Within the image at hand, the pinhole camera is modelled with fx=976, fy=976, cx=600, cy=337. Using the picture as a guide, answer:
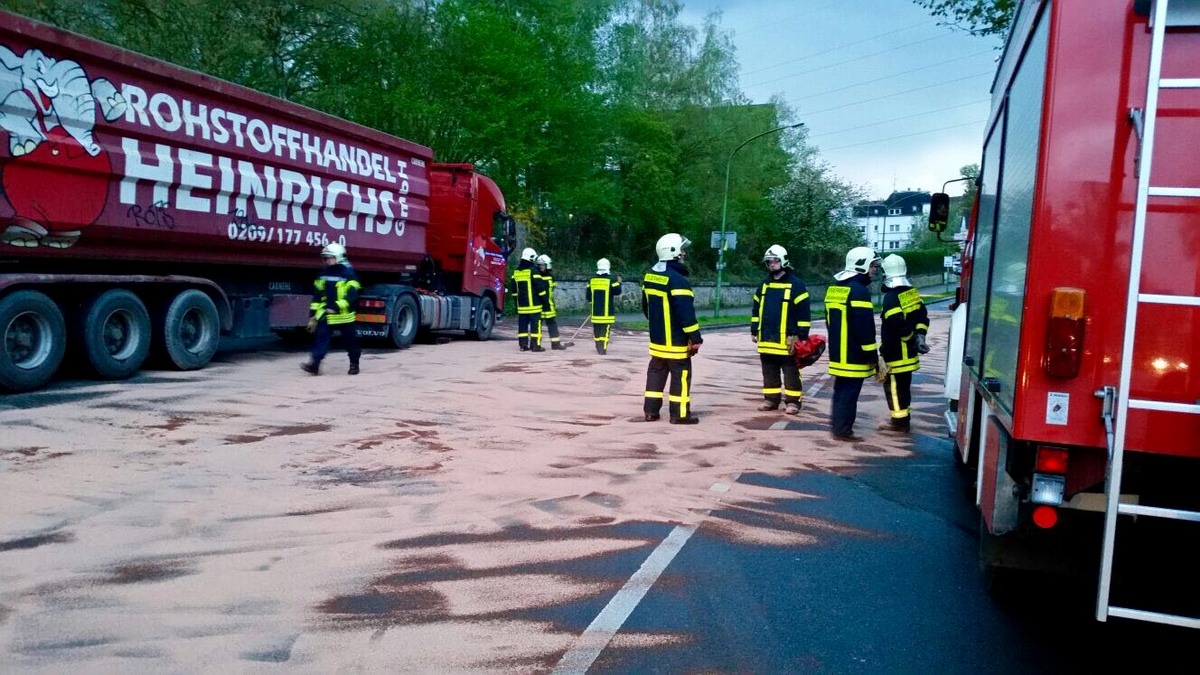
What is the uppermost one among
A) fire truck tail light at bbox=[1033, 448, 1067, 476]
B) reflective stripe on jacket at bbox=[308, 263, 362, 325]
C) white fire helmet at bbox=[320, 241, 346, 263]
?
white fire helmet at bbox=[320, 241, 346, 263]

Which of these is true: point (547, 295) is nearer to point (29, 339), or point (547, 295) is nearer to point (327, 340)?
point (327, 340)

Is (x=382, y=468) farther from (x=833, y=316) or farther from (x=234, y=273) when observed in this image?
(x=234, y=273)

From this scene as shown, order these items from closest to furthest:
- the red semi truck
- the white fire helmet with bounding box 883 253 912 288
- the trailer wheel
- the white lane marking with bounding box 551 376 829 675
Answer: the white lane marking with bounding box 551 376 829 675 < the white fire helmet with bounding box 883 253 912 288 < the red semi truck < the trailer wheel

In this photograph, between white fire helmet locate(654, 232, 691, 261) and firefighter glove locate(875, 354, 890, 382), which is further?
white fire helmet locate(654, 232, 691, 261)

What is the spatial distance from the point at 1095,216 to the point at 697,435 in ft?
19.6

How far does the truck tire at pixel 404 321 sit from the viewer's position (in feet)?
55.5

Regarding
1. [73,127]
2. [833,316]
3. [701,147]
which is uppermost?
[701,147]

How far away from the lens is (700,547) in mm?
5598

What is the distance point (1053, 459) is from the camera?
3672 millimetres

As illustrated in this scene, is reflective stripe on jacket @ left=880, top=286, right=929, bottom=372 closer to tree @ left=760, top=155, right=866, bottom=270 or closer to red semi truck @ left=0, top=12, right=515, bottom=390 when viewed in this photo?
red semi truck @ left=0, top=12, right=515, bottom=390

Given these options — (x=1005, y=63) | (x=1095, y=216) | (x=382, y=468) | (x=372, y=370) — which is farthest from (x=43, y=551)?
(x=372, y=370)

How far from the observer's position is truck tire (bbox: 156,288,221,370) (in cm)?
1183

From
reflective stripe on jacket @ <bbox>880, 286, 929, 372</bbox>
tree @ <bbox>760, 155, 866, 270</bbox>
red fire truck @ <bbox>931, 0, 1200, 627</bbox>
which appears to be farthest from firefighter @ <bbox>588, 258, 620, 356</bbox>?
Answer: tree @ <bbox>760, 155, 866, 270</bbox>

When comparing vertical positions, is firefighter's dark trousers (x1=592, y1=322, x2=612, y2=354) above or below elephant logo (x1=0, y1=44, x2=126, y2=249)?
below
